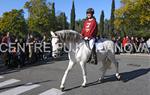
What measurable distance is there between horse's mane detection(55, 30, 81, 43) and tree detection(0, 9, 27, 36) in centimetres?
5601

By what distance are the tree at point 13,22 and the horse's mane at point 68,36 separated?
184ft

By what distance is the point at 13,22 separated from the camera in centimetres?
6769

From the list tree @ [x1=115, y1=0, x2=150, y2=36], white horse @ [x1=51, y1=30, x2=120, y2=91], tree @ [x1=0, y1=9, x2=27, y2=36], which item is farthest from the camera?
tree @ [x1=0, y1=9, x2=27, y2=36]

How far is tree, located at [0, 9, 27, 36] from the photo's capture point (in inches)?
2630

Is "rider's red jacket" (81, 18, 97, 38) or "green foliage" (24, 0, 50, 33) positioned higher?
"green foliage" (24, 0, 50, 33)

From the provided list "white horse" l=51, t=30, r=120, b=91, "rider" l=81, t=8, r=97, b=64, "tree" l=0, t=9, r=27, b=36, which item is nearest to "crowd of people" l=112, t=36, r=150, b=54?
"rider" l=81, t=8, r=97, b=64

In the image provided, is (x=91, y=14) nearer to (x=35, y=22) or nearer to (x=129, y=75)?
(x=129, y=75)

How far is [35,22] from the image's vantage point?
59.6 meters

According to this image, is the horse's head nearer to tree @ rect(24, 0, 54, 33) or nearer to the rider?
the rider

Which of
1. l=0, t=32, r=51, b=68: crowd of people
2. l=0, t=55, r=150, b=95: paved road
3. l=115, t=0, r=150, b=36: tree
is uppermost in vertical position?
l=115, t=0, r=150, b=36: tree

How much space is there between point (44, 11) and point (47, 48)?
130 feet

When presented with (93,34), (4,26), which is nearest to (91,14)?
(93,34)

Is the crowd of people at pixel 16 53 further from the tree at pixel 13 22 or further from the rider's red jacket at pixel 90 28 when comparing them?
the tree at pixel 13 22

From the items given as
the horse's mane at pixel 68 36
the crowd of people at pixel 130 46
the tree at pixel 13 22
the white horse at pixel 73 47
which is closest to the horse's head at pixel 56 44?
the white horse at pixel 73 47
